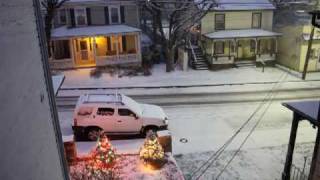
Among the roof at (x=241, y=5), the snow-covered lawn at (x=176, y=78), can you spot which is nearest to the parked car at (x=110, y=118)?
the snow-covered lawn at (x=176, y=78)

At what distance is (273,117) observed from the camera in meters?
17.8

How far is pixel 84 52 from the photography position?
93.4 ft

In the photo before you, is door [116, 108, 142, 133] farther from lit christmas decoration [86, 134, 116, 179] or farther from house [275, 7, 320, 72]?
house [275, 7, 320, 72]

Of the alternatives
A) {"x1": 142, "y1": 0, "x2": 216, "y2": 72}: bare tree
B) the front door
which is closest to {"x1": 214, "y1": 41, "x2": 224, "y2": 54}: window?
{"x1": 142, "y1": 0, "x2": 216, "y2": 72}: bare tree

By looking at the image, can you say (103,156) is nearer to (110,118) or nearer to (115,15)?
(110,118)

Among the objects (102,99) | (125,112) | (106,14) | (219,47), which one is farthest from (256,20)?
(102,99)

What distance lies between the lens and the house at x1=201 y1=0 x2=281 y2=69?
28594 mm

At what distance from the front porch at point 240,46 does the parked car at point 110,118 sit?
565 inches

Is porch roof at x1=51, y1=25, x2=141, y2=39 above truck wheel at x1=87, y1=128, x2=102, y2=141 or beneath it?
above

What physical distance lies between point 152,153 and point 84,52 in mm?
18702

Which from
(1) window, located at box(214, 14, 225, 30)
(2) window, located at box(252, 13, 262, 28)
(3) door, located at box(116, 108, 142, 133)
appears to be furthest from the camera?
(2) window, located at box(252, 13, 262, 28)

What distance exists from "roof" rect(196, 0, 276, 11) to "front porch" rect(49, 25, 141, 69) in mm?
7684

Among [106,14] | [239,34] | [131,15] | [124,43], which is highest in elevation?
[106,14]

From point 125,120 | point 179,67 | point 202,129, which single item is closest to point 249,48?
point 179,67
